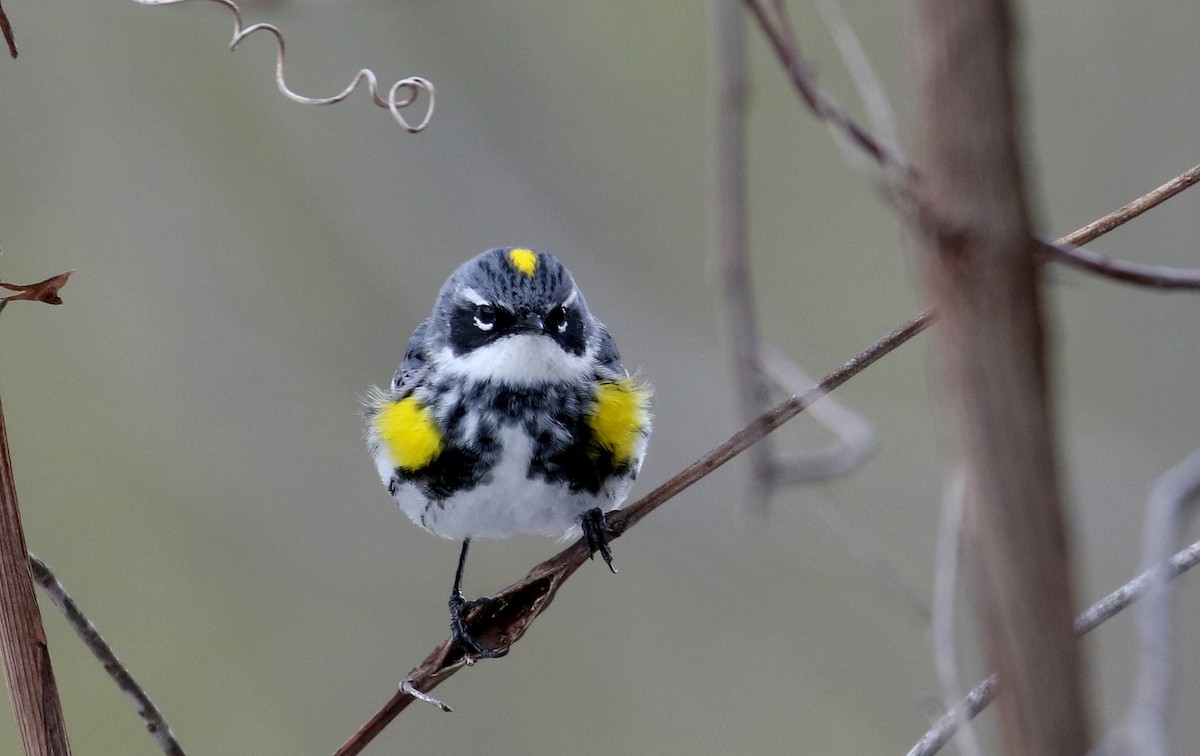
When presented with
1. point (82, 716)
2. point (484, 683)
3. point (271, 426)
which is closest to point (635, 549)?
point (484, 683)

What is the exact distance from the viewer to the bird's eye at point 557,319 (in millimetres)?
3551

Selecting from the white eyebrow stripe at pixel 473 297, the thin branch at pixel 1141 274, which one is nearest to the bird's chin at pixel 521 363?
the white eyebrow stripe at pixel 473 297

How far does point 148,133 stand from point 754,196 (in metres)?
3.00

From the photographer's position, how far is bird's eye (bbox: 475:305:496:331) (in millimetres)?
3582

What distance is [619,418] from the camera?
3469mm

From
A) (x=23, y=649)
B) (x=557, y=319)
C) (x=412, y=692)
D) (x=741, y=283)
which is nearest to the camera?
(x=23, y=649)

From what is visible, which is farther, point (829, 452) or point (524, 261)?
point (524, 261)

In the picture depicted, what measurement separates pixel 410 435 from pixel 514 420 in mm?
308

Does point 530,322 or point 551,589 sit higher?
point 530,322

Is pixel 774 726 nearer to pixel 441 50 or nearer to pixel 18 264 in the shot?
pixel 441 50

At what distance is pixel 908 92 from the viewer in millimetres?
701

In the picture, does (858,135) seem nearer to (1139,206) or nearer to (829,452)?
(1139,206)

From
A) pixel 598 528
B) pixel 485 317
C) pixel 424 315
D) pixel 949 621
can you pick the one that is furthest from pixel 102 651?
pixel 424 315

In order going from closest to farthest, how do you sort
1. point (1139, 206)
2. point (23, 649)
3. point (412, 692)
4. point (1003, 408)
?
1. point (1003, 408)
2. point (23, 649)
3. point (1139, 206)
4. point (412, 692)
